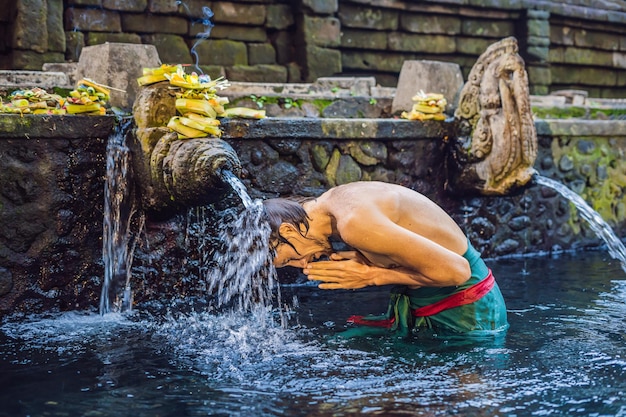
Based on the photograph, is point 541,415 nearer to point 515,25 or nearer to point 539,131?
point 539,131

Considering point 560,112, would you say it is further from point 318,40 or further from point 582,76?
point 582,76

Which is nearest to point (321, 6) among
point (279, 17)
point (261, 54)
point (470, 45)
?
point (279, 17)

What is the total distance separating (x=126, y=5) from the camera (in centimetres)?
1140

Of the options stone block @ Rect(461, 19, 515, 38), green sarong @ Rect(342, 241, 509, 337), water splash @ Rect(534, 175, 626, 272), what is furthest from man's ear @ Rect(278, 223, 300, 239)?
stone block @ Rect(461, 19, 515, 38)

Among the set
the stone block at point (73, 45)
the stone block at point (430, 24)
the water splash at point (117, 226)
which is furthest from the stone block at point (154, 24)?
the water splash at point (117, 226)

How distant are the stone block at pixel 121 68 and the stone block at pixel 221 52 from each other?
214 inches

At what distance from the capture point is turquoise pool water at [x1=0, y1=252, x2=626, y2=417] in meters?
3.83

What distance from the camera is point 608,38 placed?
712 inches

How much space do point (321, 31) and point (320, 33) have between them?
0.12 ft

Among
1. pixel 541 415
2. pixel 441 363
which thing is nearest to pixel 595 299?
pixel 441 363

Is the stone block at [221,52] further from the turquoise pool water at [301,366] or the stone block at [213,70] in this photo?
the turquoise pool water at [301,366]

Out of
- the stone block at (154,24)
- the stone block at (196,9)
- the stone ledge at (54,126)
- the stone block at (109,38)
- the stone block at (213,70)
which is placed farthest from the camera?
the stone block at (196,9)

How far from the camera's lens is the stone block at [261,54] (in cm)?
1260

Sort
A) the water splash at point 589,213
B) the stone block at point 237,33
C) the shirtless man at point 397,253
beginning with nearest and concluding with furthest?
the shirtless man at point 397,253 < the water splash at point 589,213 < the stone block at point 237,33
